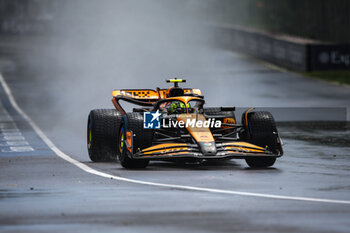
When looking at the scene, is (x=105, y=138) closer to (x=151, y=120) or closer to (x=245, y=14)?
(x=151, y=120)

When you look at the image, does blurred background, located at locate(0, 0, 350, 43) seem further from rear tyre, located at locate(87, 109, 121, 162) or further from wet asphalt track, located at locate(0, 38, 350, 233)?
rear tyre, located at locate(87, 109, 121, 162)

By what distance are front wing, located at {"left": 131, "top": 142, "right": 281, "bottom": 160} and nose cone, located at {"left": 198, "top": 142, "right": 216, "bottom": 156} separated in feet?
0.17

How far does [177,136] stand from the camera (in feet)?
58.5

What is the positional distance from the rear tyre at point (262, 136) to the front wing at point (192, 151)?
0.50 meters

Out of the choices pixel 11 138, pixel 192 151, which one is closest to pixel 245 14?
pixel 11 138

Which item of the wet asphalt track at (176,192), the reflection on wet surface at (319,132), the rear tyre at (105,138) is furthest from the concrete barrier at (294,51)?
the rear tyre at (105,138)

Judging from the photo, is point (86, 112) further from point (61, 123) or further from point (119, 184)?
point (119, 184)

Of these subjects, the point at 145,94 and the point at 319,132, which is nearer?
the point at 145,94

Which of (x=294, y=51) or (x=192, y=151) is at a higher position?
(x=192, y=151)

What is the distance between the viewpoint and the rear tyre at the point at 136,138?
16938mm

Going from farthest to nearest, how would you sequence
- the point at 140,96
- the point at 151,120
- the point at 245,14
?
1. the point at 245,14
2. the point at 140,96
3. the point at 151,120

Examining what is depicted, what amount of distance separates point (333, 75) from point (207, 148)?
99.5ft

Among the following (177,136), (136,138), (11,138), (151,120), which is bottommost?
(11,138)

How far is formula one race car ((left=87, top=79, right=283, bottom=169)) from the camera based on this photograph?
16688mm
